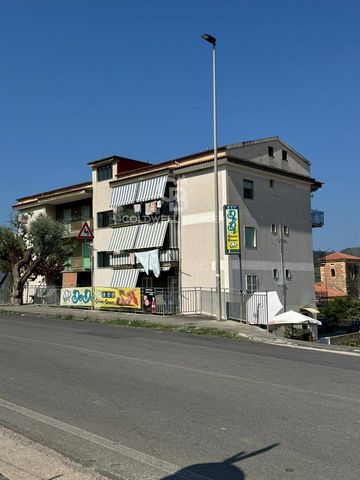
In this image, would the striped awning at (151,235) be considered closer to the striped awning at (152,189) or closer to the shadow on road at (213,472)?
the striped awning at (152,189)

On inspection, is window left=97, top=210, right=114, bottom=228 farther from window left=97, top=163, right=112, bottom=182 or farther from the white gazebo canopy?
the white gazebo canopy

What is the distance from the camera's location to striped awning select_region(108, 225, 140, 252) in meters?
33.8

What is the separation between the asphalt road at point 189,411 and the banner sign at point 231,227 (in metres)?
15.9

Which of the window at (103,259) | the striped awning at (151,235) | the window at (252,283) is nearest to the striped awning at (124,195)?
the striped awning at (151,235)

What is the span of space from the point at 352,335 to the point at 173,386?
85.8 ft

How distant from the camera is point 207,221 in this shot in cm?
3028

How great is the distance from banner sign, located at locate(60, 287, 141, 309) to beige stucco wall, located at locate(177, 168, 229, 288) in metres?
4.35

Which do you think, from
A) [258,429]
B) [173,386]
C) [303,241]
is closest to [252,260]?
[303,241]

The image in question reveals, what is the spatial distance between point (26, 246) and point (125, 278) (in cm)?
770

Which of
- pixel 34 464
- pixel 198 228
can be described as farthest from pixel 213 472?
pixel 198 228

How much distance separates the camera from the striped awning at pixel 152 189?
32.2 m

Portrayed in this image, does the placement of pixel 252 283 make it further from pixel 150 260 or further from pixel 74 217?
pixel 74 217

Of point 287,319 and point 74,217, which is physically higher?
point 74,217

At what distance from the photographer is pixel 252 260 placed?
101 ft
